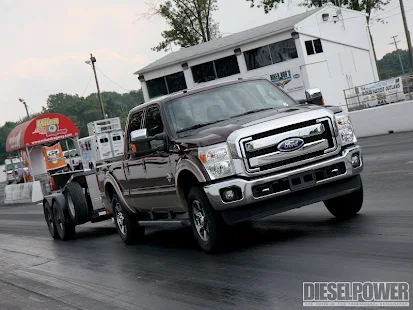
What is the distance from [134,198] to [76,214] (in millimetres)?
3637

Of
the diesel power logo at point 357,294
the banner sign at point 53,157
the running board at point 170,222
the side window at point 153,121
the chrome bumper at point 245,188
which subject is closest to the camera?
the diesel power logo at point 357,294

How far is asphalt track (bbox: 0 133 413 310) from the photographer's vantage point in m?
6.98

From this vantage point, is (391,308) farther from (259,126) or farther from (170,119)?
(170,119)

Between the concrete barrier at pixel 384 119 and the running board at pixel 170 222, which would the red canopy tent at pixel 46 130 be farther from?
the running board at pixel 170 222

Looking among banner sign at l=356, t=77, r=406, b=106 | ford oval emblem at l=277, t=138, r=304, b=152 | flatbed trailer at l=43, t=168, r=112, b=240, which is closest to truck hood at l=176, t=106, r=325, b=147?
ford oval emblem at l=277, t=138, r=304, b=152

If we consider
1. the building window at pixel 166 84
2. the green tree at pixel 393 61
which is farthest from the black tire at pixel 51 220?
the green tree at pixel 393 61

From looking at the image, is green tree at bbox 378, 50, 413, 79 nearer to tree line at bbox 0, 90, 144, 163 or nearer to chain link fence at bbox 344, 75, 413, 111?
tree line at bbox 0, 90, 144, 163

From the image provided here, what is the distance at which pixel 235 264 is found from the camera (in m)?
8.52

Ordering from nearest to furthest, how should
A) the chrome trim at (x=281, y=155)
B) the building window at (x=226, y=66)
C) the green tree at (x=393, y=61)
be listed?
1. the chrome trim at (x=281, y=155)
2. the building window at (x=226, y=66)
3. the green tree at (x=393, y=61)

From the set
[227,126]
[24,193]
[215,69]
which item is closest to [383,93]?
[24,193]

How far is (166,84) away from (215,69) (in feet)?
16.3

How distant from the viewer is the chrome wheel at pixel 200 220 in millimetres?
9242

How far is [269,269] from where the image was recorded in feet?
25.6

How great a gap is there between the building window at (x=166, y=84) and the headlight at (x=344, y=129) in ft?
147
